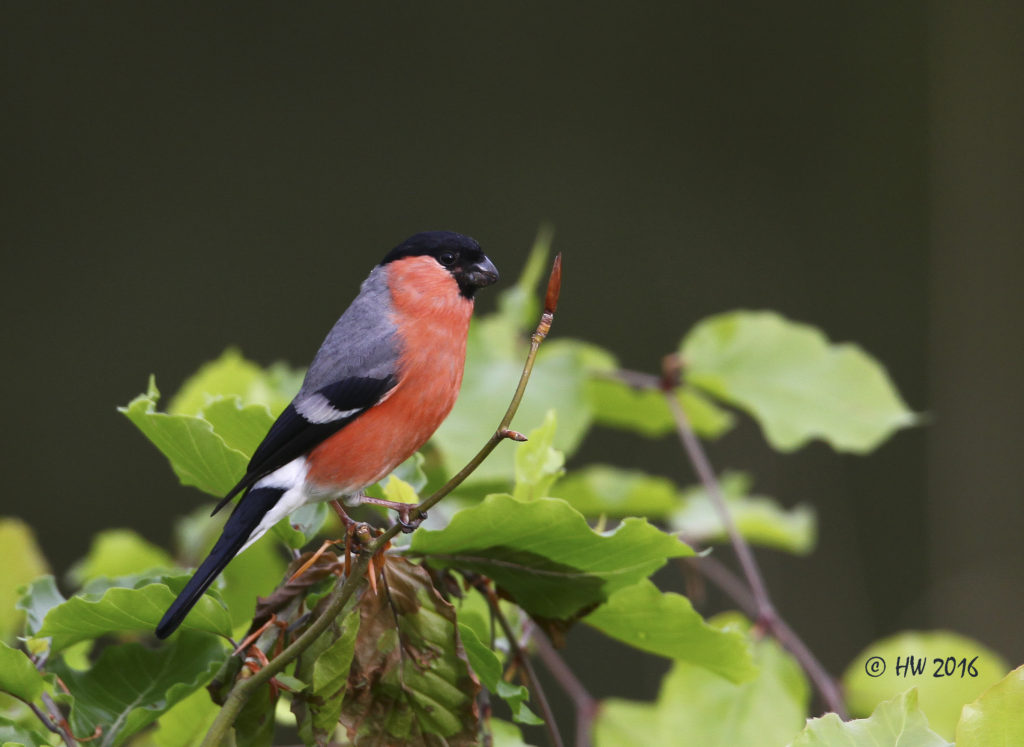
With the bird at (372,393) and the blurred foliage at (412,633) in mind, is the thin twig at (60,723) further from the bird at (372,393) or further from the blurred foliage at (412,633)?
the bird at (372,393)

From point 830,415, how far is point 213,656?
631 mm

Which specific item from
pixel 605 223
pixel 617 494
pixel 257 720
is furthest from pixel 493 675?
pixel 605 223

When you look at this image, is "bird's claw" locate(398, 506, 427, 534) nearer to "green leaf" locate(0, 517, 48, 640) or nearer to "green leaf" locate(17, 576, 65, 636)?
"green leaf" locate(17, 576, 65, 636)

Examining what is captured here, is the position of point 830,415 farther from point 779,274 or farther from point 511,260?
point 779,274

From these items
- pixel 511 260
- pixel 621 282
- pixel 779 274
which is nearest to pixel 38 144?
pixel 511 260

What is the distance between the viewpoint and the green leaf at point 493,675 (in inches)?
22.8

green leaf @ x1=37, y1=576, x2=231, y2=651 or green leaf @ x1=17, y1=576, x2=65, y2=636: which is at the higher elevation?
green leaf @ x1=37, y1=576, x2=231, y2=651

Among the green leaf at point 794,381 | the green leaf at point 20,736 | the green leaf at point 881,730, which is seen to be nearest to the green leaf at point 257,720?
the green leaf at point 20,736

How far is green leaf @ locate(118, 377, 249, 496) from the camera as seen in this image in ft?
1.90

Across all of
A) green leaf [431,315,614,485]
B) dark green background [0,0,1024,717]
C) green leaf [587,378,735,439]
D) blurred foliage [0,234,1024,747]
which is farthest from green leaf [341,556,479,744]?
dark green background [0,0,1024,717]

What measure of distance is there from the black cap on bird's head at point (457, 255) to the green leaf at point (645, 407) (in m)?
0.36

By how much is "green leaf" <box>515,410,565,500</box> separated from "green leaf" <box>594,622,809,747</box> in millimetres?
260

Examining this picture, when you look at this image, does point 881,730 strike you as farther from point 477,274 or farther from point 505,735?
point 477,274

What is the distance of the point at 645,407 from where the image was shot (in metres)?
1.13
